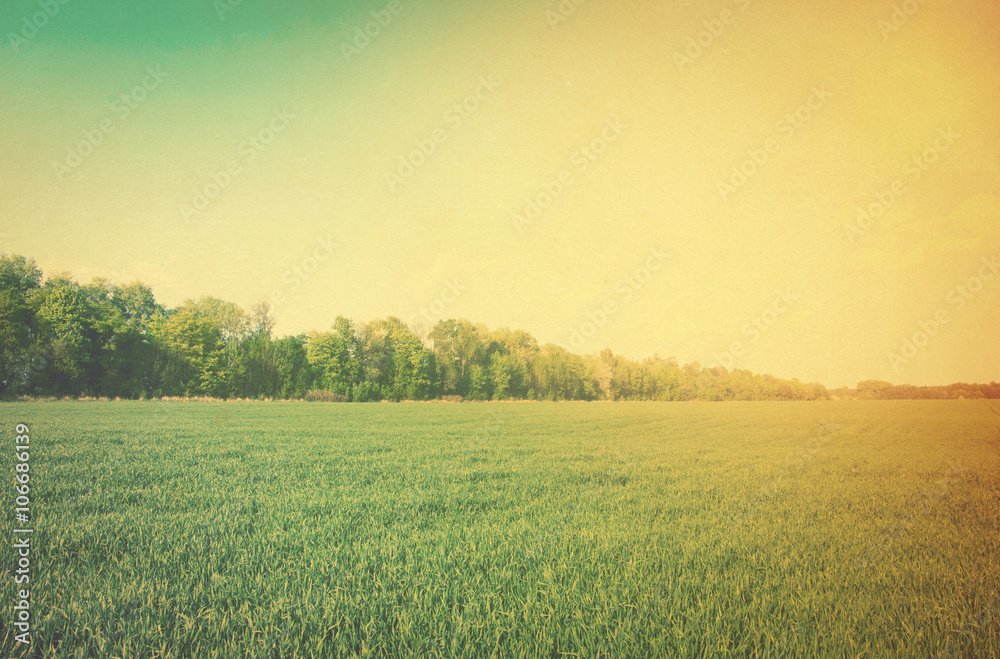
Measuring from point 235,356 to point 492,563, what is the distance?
63326 mm

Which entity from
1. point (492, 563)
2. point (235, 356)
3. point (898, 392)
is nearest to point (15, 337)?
point (235, 356)

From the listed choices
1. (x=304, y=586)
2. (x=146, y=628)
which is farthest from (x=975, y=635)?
(x=146, y=628)

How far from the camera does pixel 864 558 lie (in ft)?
15.5

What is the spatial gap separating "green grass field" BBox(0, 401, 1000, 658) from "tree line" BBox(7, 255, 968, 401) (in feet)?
153

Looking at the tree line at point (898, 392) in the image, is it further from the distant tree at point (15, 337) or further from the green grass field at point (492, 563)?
the distant tree at point (15, 337)

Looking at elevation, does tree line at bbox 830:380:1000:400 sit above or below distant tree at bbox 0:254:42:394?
below

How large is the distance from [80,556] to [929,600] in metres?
7.98

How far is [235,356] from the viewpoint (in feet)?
185

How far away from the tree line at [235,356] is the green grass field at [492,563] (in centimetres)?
4662

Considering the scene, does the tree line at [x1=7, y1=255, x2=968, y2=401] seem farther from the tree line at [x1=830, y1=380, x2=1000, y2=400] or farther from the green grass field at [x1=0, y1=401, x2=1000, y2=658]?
the tree line at [x1=830, y1=380, x2=1000, y2=400]

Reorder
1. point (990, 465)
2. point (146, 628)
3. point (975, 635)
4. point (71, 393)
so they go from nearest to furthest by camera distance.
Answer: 1. point (146, 628)
2. point (975, 635)
3. point (990, 465)
4. point (71, 393)

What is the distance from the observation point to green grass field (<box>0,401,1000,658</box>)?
9.50 feet

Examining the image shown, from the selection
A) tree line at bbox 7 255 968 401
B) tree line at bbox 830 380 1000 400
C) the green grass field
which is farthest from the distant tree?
tree line at bbox 830 380 1000 400

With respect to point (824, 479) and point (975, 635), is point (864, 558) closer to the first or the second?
point (975, 635)
